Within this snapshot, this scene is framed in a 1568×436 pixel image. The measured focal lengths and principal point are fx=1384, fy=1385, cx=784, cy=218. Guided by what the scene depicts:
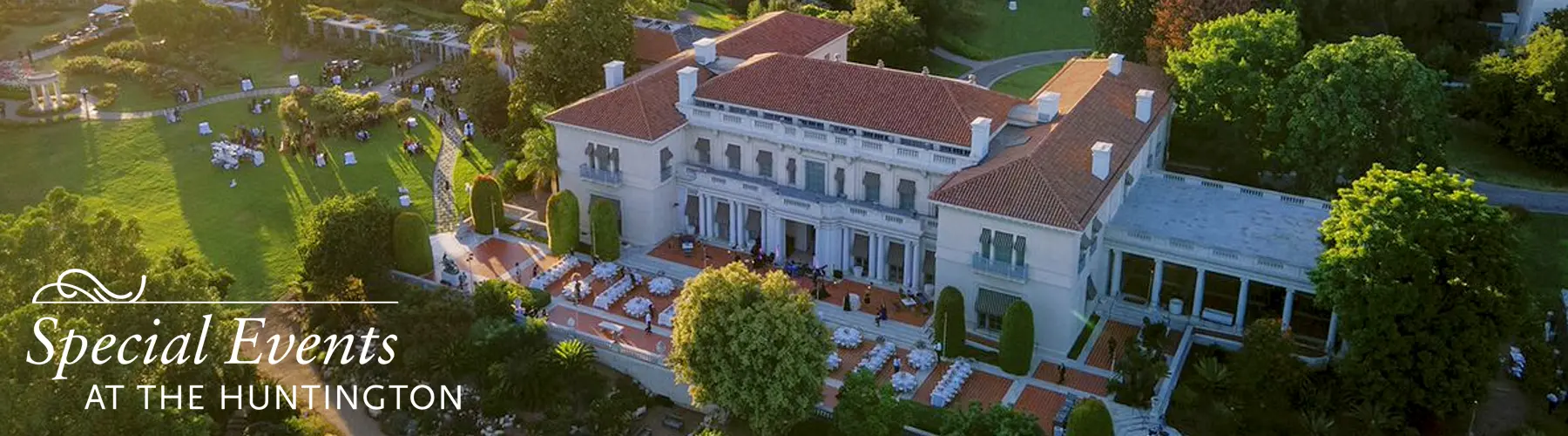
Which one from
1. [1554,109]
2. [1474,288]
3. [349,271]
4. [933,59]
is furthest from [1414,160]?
[349,271]

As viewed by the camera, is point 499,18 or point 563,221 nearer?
point 563,221

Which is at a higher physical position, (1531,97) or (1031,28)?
(1531,97)

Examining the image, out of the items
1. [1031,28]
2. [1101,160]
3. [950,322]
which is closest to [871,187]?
[950,322]

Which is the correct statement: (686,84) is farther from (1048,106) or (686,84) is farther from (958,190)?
(1048,106)

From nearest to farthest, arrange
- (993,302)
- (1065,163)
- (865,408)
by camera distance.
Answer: (865,408) < (993,302) < (1065,163)

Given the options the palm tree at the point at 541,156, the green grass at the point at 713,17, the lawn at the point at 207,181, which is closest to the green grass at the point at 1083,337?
the palm tree at the point at 541,156

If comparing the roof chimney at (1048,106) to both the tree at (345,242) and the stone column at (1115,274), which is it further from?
the tree at (345,242)
